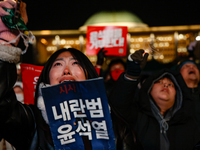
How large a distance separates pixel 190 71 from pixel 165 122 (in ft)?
4.21

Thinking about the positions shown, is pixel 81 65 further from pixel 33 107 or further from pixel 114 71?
pixel 114 71

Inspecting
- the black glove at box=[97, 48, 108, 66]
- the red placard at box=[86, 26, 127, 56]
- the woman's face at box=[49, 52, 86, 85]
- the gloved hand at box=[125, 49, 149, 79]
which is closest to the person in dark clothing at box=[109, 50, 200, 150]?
the gloved hand at box=[125, 49, 149, 79]

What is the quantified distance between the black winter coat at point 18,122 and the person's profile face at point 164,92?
4.10ft

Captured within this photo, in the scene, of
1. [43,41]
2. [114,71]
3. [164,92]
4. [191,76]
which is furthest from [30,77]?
[43,41]

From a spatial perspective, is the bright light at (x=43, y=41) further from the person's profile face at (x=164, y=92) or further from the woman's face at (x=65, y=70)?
the woman's face at (x=65, y=70)

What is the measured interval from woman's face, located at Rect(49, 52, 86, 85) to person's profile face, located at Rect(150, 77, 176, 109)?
41.0 inches

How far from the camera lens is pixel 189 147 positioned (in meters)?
2.21

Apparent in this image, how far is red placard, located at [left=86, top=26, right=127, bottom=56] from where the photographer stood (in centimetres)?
446

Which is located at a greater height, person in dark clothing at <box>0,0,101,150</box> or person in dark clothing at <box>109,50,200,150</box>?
person in dark clothing at <box>0,0,101,150</box>

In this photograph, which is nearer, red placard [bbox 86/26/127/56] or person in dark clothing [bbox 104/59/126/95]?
person in dark clothing [bbox 104/59/126/95]

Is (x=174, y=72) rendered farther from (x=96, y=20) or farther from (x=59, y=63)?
(x=96, y=20)

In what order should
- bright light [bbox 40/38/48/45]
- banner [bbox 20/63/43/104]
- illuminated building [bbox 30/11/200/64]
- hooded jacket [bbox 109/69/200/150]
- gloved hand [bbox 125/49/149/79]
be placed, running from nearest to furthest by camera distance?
gloved hand [bbox 125/49/149/79]
hooded jacket [bbox 109/69/200/150]
banner [bbox 20/63/43/104]
illuminated building [bbox 30/11/200/64]
bright light [bbox 40/38/48/45]

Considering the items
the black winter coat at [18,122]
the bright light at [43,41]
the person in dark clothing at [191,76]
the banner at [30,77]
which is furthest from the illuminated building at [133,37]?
the black winter coat at [18,122]

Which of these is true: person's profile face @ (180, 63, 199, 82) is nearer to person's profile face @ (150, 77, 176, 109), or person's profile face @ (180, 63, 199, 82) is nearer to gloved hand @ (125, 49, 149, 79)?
person's profile face @ (150, 77, 176, 109)
